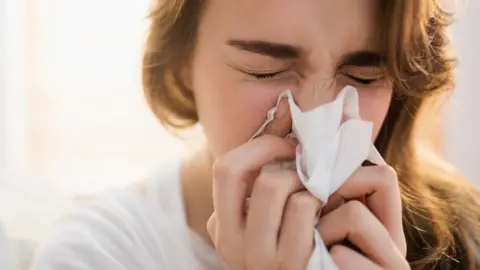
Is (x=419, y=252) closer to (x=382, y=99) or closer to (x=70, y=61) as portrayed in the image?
(x=382, y=99)

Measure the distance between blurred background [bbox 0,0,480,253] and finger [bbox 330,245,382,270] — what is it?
63 cm

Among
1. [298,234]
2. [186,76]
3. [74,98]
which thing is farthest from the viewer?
[74,98]

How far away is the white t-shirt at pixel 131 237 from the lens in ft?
2.85

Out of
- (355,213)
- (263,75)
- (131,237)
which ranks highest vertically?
(263,75)

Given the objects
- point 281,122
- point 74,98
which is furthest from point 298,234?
point 74,98

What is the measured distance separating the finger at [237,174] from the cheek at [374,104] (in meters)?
0.13

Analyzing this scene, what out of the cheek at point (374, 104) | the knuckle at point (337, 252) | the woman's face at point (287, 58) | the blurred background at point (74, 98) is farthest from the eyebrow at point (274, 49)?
the blurred background at point (74, 98)

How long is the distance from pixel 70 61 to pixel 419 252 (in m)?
0.73

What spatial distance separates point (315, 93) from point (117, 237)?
0.31 meters

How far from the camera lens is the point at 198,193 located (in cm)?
98

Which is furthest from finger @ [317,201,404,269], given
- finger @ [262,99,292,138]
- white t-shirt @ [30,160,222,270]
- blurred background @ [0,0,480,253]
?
blurred background @ [0,0,480,253]

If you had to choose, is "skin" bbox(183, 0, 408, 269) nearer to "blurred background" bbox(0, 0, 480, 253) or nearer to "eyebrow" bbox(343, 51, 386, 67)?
"eyebrow" bbox(343, 51, 386, 67)

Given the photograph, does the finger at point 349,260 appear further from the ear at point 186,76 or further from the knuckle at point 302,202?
the ear at point 186,76

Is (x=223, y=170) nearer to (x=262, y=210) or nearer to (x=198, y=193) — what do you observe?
(x=262, y=210)
